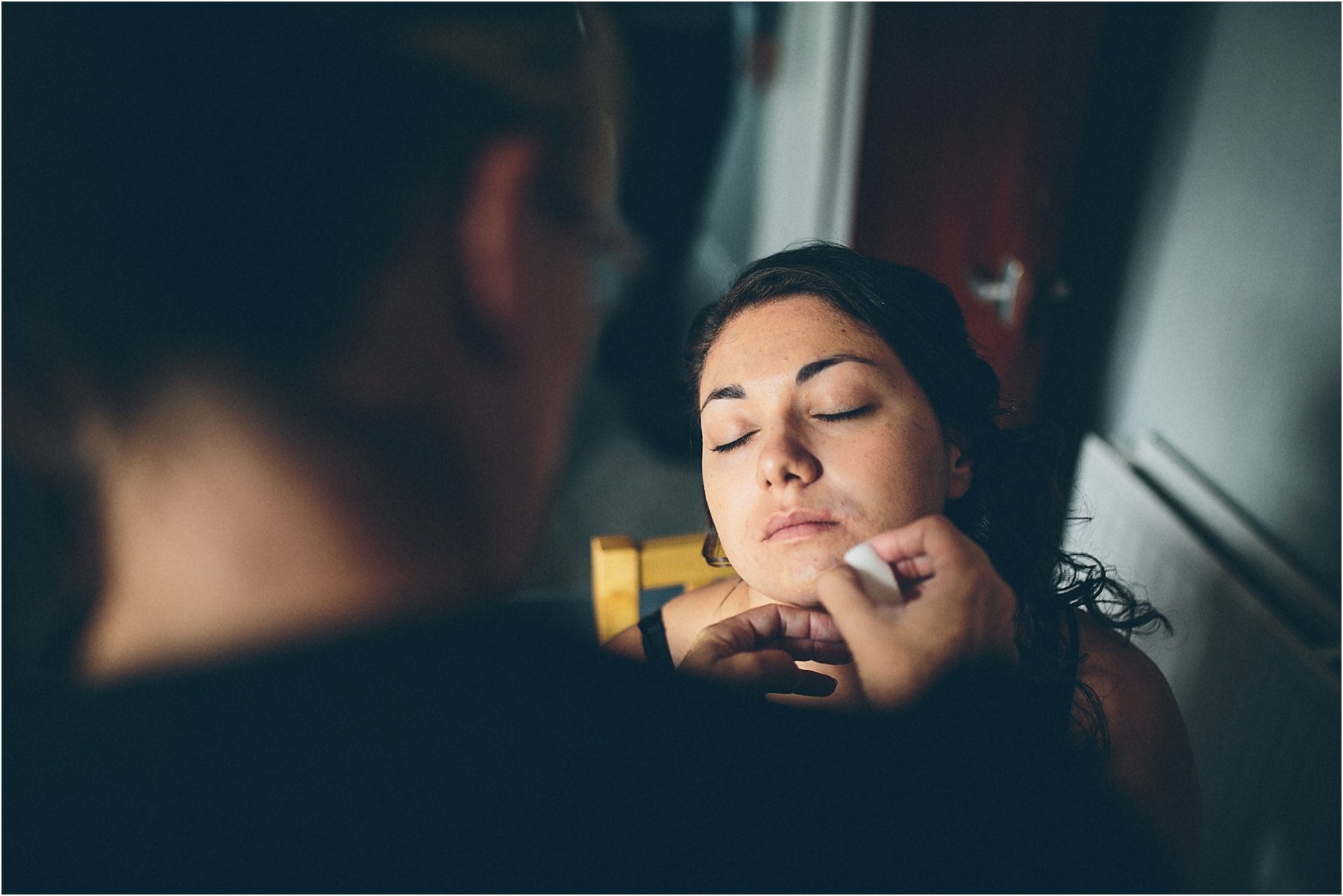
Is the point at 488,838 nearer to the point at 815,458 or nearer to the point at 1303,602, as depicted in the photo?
the point at 815,458

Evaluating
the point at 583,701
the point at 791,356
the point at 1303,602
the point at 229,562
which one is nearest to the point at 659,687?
the point at 583,701

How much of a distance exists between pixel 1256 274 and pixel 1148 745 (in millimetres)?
984

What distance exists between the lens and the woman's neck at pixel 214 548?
1.44 ft

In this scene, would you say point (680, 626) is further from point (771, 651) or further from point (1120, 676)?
point (1120, 676)

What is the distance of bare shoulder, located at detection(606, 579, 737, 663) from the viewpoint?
0.97 m

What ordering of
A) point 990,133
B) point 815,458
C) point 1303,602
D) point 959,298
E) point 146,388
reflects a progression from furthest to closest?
point 959,298
point 990,133
point 1303,602
point 815,458
point 146,388

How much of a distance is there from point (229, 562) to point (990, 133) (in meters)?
1.56

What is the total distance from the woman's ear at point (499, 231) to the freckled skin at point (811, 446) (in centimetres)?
31

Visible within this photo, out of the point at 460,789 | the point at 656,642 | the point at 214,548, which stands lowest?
the point at 656,642

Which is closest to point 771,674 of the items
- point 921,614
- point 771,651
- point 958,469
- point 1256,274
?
point 771,651

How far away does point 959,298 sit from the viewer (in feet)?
5.23

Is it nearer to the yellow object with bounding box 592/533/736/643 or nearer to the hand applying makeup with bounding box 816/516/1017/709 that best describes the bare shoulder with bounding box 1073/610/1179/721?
the hand applying makeup with bounding box 816/516/1017/709

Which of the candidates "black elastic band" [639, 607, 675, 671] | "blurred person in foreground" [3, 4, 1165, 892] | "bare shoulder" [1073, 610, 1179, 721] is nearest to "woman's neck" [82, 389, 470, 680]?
"blurred person in foreground" [3, 4, 1165, 892]

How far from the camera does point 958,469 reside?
2.66 feet
